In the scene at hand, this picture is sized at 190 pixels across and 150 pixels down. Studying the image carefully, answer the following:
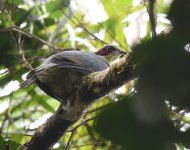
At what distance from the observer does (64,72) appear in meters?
2.68

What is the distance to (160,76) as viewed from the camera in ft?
1.06

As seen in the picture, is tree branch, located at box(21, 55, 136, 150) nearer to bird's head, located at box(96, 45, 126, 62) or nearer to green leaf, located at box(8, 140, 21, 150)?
green leaf, located at box(8, 140, 21, 150)

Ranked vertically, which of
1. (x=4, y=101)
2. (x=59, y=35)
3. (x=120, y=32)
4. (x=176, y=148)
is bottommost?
(x=176, y=148)

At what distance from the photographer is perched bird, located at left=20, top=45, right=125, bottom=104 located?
2.54 meters

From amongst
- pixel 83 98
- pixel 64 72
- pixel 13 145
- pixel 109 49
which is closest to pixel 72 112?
pixel 83 98

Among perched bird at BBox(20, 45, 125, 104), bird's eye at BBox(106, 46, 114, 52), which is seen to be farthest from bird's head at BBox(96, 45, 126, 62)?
perched bird at BBox(20, 45, 125, 104)

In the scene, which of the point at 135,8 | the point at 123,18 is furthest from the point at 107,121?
the point at 123,18

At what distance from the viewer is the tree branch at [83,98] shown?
1885 millimetres

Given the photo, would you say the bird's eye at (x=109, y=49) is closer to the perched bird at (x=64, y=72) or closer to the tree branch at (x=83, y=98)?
the perched bird at (x=64, y=72)

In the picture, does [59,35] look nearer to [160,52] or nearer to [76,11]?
[76,11]

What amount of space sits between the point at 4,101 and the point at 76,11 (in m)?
1.19

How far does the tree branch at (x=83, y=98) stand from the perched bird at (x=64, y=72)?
31 centimetres

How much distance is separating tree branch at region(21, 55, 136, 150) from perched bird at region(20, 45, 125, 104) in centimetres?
31

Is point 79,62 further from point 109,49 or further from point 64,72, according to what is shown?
point 109,49
